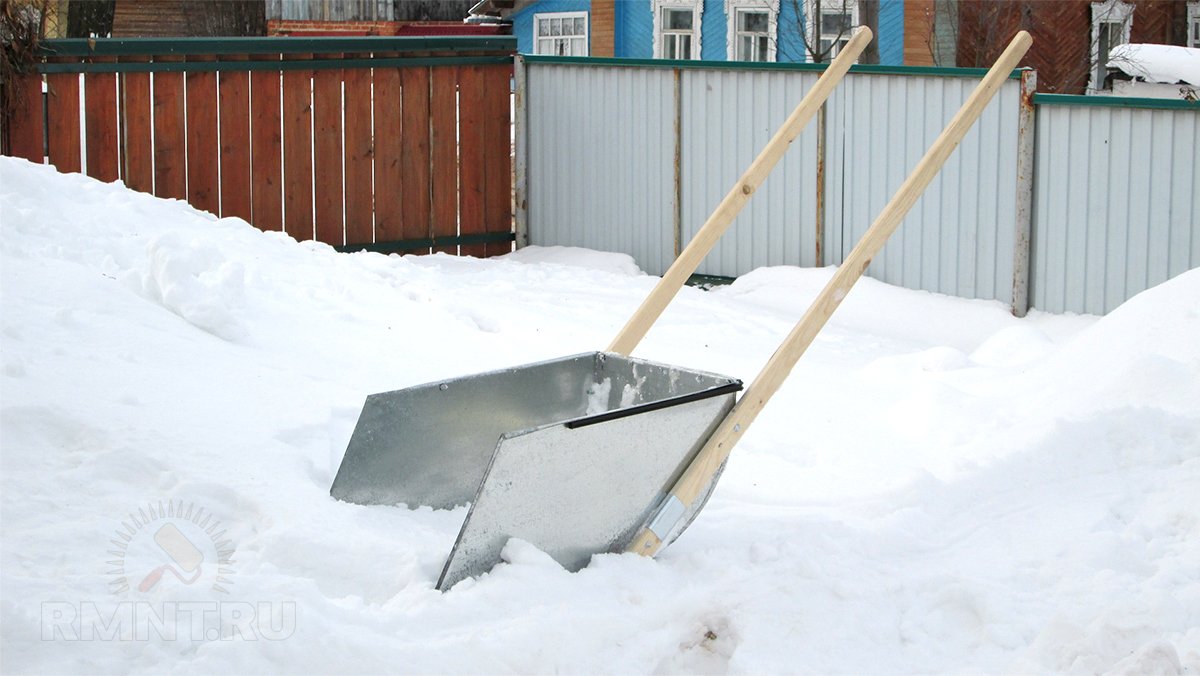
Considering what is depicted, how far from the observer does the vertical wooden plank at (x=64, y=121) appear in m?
10.7

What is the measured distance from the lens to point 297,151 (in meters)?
11.7

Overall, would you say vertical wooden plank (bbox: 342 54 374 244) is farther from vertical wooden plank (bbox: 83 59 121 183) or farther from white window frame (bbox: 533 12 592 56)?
white window frame (bbox: 533 12 592 56)

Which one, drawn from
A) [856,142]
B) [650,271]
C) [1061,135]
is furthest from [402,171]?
[1061,135]

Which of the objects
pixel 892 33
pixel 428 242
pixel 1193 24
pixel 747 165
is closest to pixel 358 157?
pixel 428 242

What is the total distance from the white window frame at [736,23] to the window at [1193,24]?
6.09 metres

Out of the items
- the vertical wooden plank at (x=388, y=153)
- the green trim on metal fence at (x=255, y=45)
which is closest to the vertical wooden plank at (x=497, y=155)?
the green trim on metal fence at (x=255, y=45)

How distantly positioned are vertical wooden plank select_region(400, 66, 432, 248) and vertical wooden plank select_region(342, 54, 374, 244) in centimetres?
30

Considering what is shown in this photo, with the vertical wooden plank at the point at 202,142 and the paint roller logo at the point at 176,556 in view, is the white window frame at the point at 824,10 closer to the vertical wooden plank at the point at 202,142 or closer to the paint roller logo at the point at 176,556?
the vertical wooden plank at the point at 202,142

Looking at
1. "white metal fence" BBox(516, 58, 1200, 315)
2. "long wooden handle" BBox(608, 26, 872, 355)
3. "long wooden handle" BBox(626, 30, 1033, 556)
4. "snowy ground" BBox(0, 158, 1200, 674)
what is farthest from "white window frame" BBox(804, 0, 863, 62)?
"long wooden handle" BBox(626, 30, 1033, 556)

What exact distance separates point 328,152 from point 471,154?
1.31 metres

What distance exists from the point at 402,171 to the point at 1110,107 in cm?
581

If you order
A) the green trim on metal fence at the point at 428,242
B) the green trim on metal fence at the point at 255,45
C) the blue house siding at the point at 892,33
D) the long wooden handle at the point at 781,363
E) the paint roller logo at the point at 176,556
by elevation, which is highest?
the blue house siding at the point at 892,33

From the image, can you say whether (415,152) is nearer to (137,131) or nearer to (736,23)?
(137,131)

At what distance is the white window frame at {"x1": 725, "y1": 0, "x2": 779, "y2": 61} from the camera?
21.2 m
